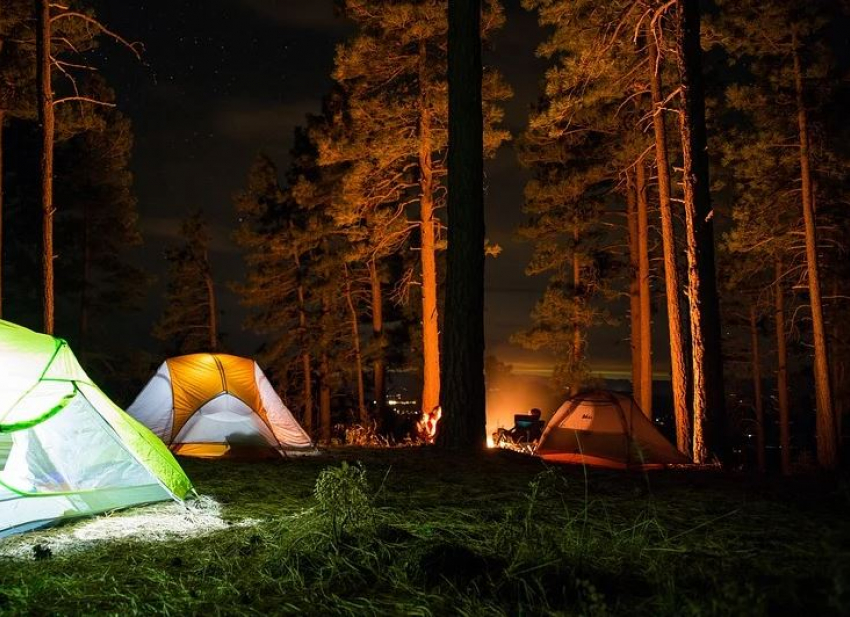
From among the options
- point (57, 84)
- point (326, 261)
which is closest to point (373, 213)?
point (57, 84)

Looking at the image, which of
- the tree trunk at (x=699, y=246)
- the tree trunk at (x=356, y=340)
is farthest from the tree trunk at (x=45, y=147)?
the tree trunk at (x=356, y=340)

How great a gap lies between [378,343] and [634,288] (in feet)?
35.4

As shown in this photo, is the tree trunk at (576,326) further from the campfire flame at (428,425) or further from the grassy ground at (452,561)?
the grassy ground at (452,561)

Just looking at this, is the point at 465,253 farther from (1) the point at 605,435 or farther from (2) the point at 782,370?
(2) the point at 782,370

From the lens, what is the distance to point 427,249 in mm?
16578

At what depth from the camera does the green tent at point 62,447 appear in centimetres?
554

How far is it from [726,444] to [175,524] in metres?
8.19

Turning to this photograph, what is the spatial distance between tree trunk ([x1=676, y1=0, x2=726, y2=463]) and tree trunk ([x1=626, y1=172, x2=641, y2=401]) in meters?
9.51

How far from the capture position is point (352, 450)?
1077 centimetres

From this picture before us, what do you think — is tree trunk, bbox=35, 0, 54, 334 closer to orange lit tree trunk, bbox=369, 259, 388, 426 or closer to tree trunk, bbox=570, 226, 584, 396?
tree trunk, bbox=570, 226, 584, 396

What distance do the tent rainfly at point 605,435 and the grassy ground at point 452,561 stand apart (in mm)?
4241

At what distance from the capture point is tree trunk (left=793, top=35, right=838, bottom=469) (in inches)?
677

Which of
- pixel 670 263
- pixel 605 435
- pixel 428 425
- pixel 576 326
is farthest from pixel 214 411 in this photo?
pixel 576 326

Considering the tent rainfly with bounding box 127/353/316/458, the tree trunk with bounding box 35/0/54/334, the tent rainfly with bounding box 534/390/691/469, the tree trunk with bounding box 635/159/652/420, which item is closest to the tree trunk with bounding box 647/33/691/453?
the tent rainfly with bounding box 534/390/691/469
